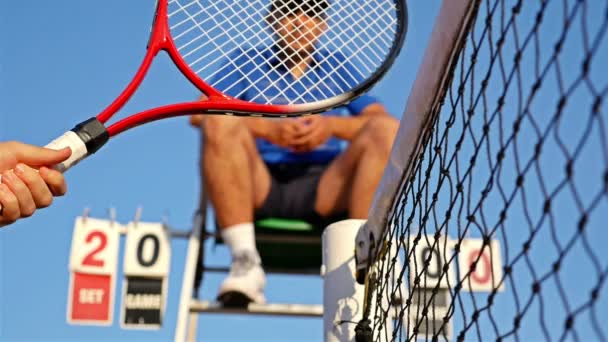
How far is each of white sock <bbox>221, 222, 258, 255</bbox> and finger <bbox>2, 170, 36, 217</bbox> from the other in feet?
8.25

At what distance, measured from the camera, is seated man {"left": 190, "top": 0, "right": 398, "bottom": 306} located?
3.95m

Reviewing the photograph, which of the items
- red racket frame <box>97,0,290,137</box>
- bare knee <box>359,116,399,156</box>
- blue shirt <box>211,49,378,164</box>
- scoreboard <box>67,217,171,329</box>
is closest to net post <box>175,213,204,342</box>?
scoreboard <box>67,217,171,329</box>

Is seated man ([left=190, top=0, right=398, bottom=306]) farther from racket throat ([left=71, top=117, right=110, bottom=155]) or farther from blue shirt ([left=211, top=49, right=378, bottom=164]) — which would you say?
racket throat ([left=71, top=117, right=110, bottom=155])

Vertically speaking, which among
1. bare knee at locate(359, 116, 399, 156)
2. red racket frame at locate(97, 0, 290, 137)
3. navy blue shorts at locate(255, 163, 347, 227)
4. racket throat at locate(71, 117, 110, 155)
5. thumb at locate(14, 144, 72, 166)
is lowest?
thumb at locate(14, 144, 72, 166)

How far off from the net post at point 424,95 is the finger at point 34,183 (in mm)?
595

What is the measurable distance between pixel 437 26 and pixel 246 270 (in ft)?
8.20

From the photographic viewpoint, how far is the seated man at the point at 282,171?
3.95 meters

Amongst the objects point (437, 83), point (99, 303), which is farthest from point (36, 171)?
point (99, 303)

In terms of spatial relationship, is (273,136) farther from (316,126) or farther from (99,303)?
(99,303)

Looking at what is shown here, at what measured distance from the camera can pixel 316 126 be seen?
4219 mm

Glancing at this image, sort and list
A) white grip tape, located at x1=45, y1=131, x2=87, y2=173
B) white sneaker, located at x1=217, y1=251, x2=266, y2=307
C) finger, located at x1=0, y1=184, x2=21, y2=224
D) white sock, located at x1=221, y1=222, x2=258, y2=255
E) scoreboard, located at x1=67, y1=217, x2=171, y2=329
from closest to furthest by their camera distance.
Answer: finger, located at x1=0, y1=184, x2=21, y2=224 → white grip tape, located at x1=45, y1=131, x2=87, y2=173 → white sneaker, located at x1=217, y1=251, x2=266, y2=307 → white sock, located at x1=221, y1=222, x2=258, y2=255 → scoreboard, located at x1=67, y1=217, x2=171, y2=329

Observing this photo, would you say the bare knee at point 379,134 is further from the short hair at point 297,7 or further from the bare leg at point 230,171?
the short hair at point 297,7

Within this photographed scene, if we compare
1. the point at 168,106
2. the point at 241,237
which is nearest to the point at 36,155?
the point at 168,106

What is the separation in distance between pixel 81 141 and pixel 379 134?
2.58 metres
